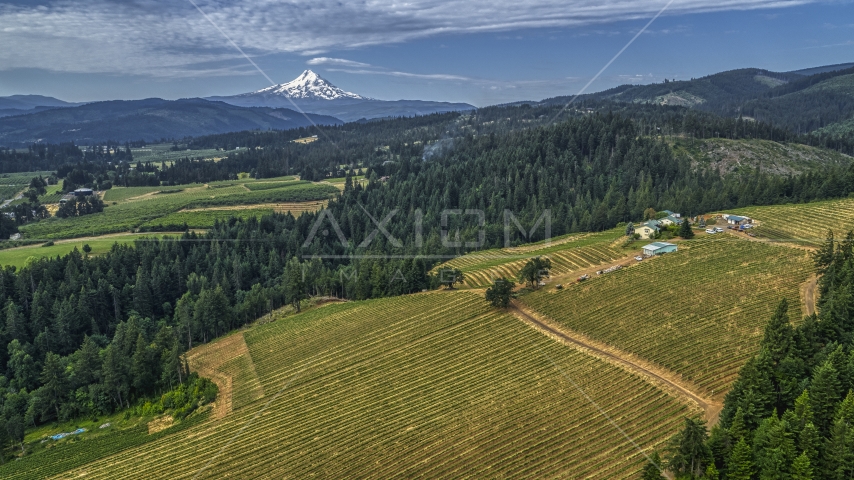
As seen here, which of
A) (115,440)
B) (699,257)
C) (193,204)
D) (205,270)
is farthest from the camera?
(193,204)

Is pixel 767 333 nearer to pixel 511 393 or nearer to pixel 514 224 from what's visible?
pixel 511 393

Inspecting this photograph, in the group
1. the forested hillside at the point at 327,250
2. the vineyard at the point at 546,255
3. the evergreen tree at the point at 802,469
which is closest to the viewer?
the evergreen tree at the point at 802,469

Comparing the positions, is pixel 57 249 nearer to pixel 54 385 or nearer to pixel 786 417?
pixel 54 385

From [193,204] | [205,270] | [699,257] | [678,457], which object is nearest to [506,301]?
[699,257]

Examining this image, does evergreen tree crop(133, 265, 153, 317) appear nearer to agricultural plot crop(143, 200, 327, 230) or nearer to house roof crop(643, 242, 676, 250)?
agricultural plot crop(143, 200, 327, 230)

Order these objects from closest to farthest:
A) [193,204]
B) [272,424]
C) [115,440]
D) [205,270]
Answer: [272,424] → [115,440] → [205,270] → [193,204]

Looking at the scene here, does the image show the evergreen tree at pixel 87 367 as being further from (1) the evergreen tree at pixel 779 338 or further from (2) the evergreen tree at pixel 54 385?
(1) the evergreen tree at pixel 779 338

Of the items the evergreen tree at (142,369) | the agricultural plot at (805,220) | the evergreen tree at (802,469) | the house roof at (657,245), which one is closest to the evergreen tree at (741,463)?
the evergreen tree at (802,469)
